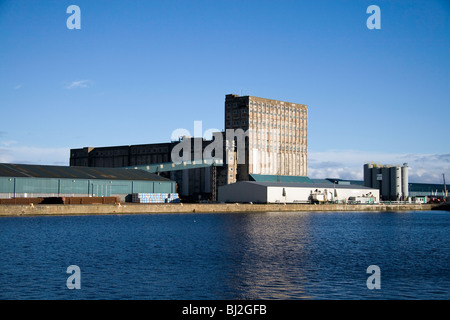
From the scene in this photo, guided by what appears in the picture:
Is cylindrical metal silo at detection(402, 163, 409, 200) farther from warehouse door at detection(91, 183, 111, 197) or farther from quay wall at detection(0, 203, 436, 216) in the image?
warehouse door at detection(91, 183, 111, 197)

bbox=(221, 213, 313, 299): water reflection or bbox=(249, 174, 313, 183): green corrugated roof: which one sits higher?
bbox=(249, 174, 313, 183): green corrugated roof

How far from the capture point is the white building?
374 ft

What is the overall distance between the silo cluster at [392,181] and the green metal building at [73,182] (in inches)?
3132

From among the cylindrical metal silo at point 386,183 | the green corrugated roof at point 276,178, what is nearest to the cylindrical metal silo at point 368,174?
the cylindrical metal silo at point 386,183

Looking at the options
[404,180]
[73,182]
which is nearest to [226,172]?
[73,182]

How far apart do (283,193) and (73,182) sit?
4714 cm

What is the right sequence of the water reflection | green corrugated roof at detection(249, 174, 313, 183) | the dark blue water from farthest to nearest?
green corrugated roof at detection(249, 174, 313, 183) → the water reflection → the dark blue water

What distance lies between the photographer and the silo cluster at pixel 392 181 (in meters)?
160

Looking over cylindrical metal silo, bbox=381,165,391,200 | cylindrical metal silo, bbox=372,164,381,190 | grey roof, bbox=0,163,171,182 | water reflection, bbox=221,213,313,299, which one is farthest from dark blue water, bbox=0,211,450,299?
cylindrical metal silo, bbox=372,164,381,190

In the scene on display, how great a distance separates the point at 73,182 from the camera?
8894cm

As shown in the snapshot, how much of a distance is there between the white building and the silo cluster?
27.1 m

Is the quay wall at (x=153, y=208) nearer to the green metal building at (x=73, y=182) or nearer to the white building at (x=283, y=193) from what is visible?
the white building at (x=283, y=193)

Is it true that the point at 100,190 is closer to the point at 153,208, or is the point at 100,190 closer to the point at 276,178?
the point at 153,208

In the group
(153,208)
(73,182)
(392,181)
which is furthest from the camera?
(392,181)
